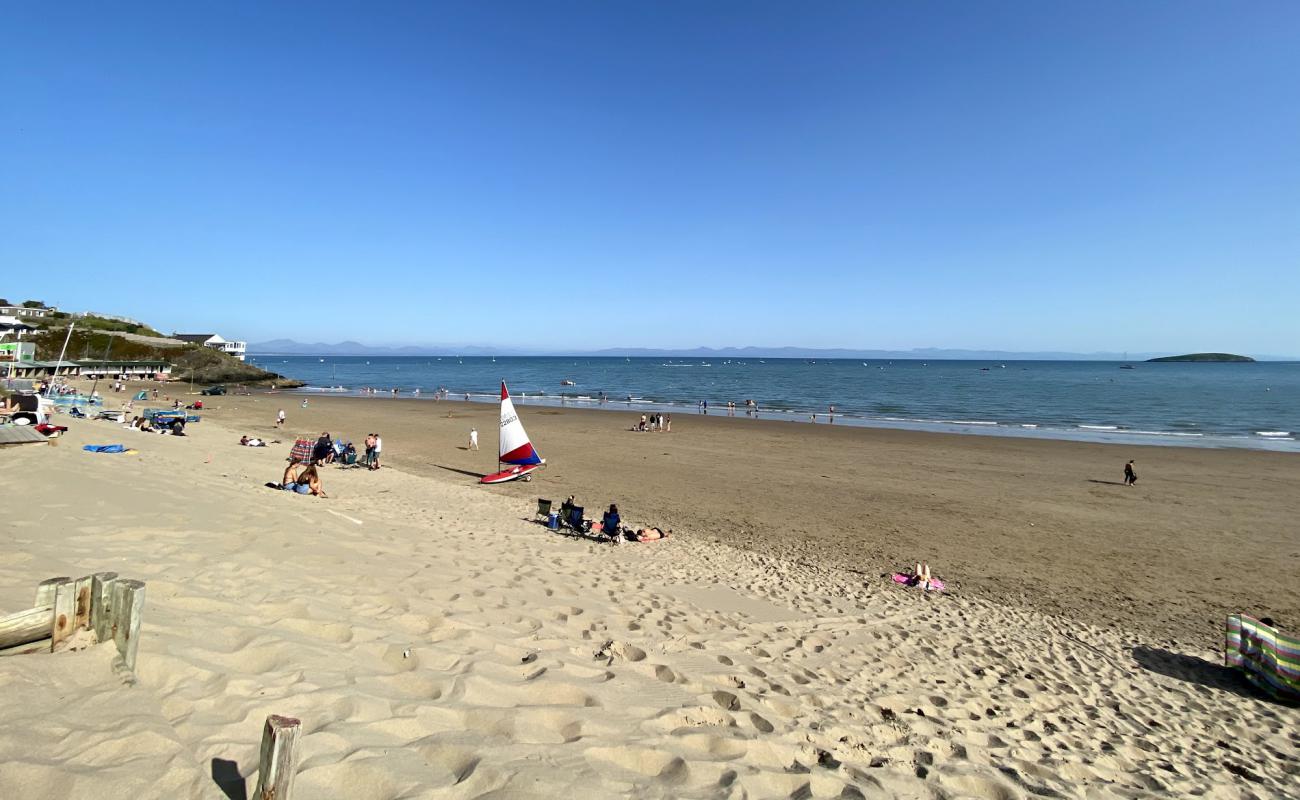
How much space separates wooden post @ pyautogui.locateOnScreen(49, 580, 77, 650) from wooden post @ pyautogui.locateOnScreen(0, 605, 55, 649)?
32 millimetres

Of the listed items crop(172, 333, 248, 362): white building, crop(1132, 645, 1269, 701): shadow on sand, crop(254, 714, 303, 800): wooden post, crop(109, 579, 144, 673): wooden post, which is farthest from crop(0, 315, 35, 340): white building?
crop(1132, 645, 1269, 701): shadow on sand

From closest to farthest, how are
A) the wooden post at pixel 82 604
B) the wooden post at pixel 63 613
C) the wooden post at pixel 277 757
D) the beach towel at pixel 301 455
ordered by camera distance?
the wooden post at pixel 277 757 → the wooden post at pixel 63 613 → the wooden post at pixel 82 604 → the beach towel at pixel 301 455

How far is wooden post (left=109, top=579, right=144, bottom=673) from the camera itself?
4.03 meters

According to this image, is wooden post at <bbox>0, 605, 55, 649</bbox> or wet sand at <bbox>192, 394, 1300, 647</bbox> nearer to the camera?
wooden post at <bbox>0, 605, 55, 649</bbox>

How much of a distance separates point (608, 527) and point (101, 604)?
869 cm

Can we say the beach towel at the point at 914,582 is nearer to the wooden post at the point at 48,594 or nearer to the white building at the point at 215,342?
the wooden post at the point at 48,594

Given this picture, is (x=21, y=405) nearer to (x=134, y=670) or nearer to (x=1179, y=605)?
(x=134, y=670)

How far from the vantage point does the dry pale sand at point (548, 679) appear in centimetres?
375

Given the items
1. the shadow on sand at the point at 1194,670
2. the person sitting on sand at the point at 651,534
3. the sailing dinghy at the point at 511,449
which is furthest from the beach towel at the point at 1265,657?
the sailing dinghy at the point at 511,449

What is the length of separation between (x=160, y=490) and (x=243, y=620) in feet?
21.6

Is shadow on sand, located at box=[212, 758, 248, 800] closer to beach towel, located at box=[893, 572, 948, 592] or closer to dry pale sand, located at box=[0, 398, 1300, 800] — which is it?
dry pale sand, located at box=[0, 398, 1300, 800]

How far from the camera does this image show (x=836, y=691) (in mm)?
6152

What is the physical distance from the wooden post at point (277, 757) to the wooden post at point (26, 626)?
2.42m

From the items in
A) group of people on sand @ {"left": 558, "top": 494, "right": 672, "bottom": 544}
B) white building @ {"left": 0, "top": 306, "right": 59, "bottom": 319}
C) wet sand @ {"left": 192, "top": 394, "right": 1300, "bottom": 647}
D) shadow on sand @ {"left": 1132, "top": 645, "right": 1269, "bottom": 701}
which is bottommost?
wet sand @ {"left": 192, "top": 394, "right": 1300, "bottom": 647}
